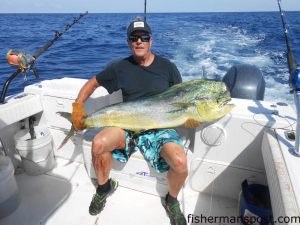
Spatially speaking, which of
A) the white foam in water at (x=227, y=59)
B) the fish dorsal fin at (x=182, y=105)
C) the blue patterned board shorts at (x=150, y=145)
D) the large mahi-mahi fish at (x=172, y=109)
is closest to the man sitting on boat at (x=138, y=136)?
the blue patterned board shorts at (x=150, y=145)

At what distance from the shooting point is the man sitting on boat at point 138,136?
8.10 ft

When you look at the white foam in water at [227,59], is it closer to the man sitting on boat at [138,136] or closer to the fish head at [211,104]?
the man sitting on boat at [138,136]

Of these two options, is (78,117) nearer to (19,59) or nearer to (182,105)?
(182,105)

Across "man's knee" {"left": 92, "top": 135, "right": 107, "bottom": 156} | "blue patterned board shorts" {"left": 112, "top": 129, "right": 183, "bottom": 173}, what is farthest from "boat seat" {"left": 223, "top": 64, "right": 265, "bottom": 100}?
"man's knee" {"left": 92, "top": 135, "right": 107, "bottom": 156}

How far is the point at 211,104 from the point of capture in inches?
94.7

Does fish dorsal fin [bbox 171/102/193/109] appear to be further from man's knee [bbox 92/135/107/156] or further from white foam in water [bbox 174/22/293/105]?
white foam in water [bbox 174/22/293/105]

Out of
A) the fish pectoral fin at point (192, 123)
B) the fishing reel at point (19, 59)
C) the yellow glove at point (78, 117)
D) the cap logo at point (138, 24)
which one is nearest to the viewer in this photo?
the fish pectoral fin at point (192, 123)

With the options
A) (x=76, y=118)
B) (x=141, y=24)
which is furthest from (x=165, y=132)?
(x=141, y=24)

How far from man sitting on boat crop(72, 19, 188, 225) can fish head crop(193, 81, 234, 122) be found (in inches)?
12.7

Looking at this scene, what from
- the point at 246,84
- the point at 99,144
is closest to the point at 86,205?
the point at 99,144

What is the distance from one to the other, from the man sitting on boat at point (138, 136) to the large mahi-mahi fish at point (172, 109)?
105 mm

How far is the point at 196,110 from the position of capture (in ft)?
7.96

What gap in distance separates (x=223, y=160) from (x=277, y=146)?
0.68 metres

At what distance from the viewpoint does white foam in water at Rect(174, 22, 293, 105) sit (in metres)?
6.76
